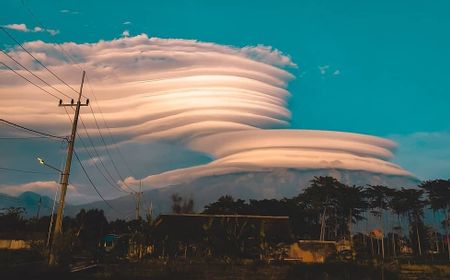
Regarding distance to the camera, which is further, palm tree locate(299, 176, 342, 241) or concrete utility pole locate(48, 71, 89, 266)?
palm tree locate(299, 176, 342, 241)

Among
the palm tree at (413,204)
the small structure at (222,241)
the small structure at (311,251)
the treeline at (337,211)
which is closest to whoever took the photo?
the small structure at (222,241)

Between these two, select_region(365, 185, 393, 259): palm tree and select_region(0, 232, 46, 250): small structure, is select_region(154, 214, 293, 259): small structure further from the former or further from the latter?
select_region(365, 185, 393, 259): palm tree

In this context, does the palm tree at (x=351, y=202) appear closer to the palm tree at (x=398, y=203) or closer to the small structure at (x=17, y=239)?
the palm tree at (x=398, y=203)

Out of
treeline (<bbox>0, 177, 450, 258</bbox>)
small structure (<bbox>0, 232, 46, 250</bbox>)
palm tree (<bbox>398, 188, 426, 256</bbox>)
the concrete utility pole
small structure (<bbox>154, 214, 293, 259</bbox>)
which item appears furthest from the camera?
palm tree (<bbox>398, 188, 426, 256</bbox>)

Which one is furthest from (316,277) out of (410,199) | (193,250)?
(410,199)

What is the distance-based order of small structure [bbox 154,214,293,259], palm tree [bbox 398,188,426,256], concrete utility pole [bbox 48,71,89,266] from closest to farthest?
1. concrete utility pole [bbox 48,71,89,266]
2. small structure [bbox 154,214,293,259]
3. palm tree [bbox 398,188,426,256]

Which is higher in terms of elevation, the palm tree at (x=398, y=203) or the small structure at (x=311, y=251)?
the palm tree at (x=398, y=203)

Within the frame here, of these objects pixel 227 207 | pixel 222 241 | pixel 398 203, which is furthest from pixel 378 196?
pixel 222 241

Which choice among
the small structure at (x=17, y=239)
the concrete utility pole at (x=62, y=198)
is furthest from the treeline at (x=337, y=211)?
Answer: the concrete utility pole at (x=62, y=198)

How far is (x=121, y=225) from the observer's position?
113 m

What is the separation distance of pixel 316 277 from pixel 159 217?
4240 centimetres

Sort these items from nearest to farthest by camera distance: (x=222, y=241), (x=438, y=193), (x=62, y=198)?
(x=62, y=198) < (x=222, y=241) < (x=438, y=193)

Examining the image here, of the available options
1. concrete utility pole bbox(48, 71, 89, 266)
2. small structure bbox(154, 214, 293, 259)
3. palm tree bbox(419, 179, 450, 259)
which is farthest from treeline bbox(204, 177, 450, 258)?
concrete utility pole bbox(48, 71, 89, 266)

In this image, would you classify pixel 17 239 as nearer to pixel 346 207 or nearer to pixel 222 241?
pixel 222 241
